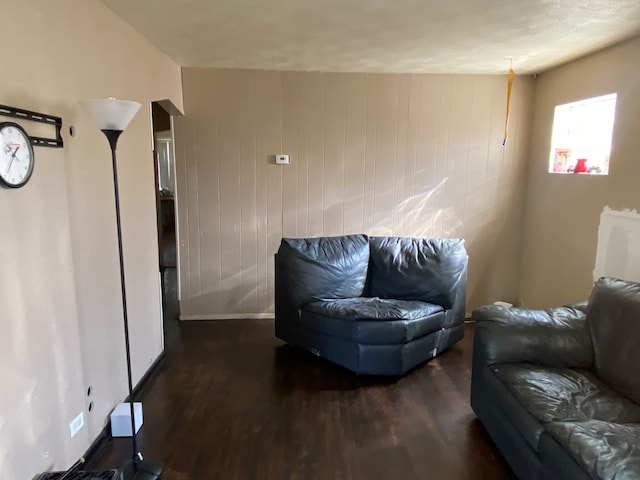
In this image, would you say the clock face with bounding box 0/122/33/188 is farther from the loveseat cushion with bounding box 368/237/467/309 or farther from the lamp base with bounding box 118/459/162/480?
the loveseat cushion with bounding box 368/237/467/309

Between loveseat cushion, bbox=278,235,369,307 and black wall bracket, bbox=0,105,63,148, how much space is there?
1.99 m

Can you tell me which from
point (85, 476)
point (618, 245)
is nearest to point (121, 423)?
point (85, 476)

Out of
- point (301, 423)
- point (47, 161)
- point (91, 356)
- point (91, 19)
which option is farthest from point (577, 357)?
point (91, 19)

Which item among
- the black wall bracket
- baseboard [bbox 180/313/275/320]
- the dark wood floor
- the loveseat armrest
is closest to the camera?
the black wall bracket

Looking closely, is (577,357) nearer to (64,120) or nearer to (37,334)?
(37,334)

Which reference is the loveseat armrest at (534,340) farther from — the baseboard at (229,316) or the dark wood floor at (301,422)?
the baseboard at (229,316)

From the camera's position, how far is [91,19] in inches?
93.4

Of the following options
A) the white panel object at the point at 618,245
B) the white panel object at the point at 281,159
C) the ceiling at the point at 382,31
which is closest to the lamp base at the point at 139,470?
the ceiling at the point at 382,31

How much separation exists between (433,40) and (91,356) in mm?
3050

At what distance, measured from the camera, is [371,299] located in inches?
144

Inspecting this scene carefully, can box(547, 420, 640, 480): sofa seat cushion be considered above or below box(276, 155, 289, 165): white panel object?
below

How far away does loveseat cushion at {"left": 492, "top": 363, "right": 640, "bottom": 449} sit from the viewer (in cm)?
198

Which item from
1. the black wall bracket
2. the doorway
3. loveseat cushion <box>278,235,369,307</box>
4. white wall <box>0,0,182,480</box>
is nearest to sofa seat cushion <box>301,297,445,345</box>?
loveseat cushion <box>278,235,369,307</box>

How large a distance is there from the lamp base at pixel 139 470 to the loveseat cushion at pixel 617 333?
2388 mm
